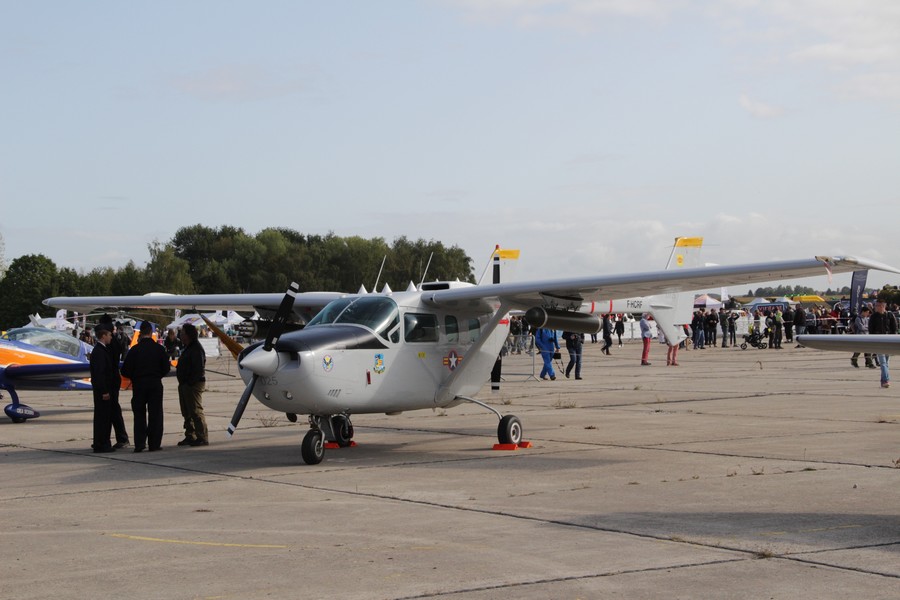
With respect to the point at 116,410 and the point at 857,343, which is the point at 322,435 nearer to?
the point at 116,410

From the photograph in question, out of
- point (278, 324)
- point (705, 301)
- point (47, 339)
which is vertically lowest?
point (47, 339)

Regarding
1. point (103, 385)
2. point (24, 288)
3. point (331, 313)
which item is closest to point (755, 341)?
point (331, 313)

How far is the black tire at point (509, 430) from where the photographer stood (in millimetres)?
13945

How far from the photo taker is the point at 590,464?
12141 mm

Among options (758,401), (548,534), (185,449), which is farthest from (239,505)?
(758,401)

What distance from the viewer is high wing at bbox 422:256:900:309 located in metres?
12.4

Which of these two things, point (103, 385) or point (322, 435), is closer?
point (322, 435)

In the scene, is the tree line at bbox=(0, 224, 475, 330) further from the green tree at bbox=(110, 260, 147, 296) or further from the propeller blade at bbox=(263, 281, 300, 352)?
the propeller blade at bbox=(263, 281, 300, 352)

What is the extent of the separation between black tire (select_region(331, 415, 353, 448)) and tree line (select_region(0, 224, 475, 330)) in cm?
9336

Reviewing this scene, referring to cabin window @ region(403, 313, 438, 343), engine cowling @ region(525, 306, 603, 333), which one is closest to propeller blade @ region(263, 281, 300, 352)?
cabin window @ region(403, 313, 438, 343)

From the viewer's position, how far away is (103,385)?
1473 cm

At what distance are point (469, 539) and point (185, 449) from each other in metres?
7.99

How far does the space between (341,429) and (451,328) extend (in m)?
2.06

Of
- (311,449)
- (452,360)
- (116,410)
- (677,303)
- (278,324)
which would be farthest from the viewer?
(677,303)
